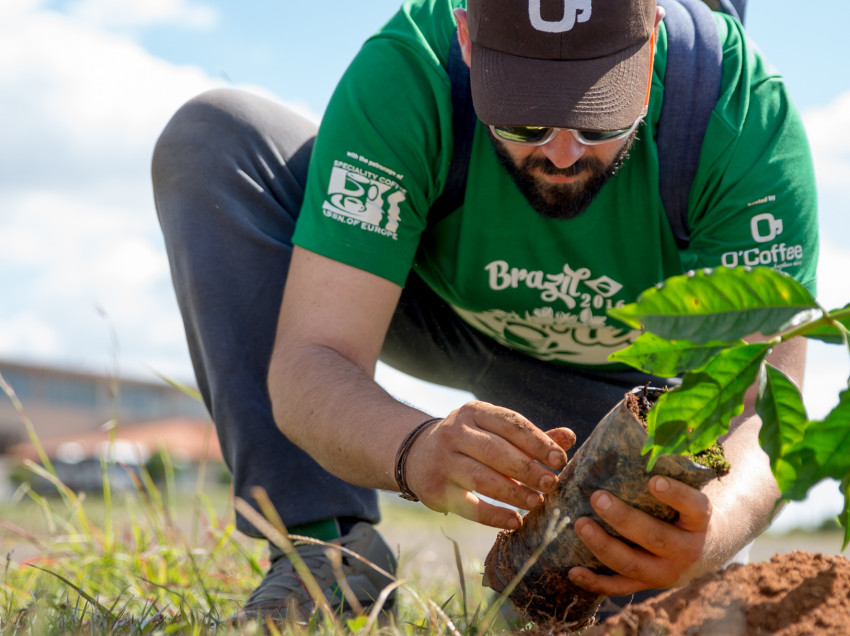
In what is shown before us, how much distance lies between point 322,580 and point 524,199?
3.90 feet

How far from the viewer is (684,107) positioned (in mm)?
2311

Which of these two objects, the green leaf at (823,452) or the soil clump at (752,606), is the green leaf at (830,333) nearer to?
the green leaf at (823,452)

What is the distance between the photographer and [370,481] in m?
1.96

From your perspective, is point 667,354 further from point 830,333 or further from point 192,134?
point 192,134

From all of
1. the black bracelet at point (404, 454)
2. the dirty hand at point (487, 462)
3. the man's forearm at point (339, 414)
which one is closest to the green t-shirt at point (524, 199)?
the man's forearm at point (339, 414)

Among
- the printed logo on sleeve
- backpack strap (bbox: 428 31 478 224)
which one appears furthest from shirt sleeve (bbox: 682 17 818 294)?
the printed logo on sleeve

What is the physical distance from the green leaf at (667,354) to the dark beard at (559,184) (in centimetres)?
106

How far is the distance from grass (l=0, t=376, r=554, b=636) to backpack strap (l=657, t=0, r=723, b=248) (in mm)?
1115

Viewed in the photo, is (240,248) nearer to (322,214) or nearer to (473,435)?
(322,214)

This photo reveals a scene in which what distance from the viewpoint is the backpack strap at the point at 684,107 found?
230 centimetres

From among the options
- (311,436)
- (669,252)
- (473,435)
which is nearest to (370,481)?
(311,436)

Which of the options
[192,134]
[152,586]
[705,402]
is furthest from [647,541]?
[192,134]

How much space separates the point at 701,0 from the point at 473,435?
182cm

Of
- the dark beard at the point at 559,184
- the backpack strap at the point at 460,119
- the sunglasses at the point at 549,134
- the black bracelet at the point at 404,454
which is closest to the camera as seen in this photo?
the black bracelet at the point at 404,454
